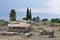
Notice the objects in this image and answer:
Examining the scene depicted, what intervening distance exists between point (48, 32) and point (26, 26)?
215 centimetres

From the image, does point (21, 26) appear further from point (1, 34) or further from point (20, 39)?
point (20, 39)

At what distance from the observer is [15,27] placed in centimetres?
1972

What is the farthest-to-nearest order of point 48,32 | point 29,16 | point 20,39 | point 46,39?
1. point 29,16
2. point 48,32
3. point 46,39
4. point 20,39

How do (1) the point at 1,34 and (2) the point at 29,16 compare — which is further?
(2) the point at 29,16

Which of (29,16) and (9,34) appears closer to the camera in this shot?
(9,34)

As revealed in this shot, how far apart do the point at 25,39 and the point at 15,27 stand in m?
4.84

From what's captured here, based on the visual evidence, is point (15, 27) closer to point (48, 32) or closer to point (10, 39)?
point (48, 32)

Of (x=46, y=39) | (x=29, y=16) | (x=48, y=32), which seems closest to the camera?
(x=46, y=39)

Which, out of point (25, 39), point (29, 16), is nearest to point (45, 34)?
point (25, 39)

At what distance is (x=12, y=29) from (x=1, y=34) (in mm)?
2059

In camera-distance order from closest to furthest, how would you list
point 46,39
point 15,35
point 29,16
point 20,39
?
point 20,39 < point 46,39 < point 15,35 < point 29,16

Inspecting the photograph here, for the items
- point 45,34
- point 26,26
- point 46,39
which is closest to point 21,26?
point 26,26

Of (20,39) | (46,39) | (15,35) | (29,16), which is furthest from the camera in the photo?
(29,16)

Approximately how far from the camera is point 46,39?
52.2 feet
